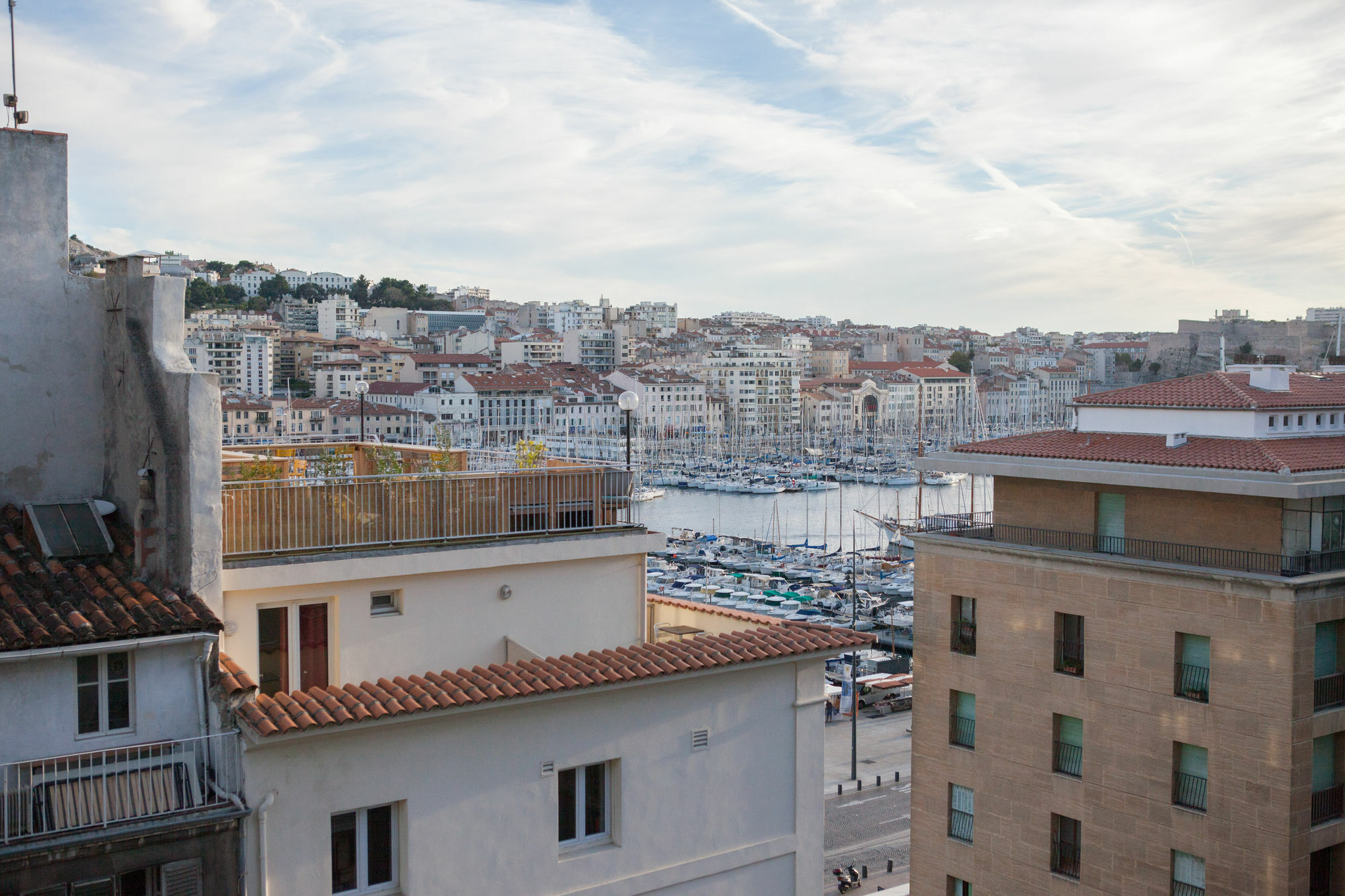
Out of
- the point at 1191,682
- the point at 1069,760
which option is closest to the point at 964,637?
the point at 1069,760

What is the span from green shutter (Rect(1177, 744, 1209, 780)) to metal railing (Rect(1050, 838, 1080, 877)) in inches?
77.7

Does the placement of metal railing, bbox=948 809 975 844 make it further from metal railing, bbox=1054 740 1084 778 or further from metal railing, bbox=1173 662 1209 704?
metal railing, bbox=1173 662 1209 704

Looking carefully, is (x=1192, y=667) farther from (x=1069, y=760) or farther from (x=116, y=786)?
(x=116, y=786)

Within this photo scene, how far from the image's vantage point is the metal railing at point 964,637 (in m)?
16.2

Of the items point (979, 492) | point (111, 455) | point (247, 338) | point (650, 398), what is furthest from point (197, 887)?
point (247, 338)

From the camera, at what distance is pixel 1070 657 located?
49.5ft

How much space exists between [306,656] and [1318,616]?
1157 cm

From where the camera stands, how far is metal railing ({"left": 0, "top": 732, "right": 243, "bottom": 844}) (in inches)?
195

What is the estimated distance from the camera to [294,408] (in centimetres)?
10112

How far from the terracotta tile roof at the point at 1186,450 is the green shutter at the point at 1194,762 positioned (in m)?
3.40

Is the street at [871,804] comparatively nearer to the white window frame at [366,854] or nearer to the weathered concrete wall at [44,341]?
the white window frame at [366,854]

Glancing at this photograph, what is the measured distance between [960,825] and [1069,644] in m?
3.26

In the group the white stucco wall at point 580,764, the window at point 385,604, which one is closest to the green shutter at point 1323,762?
the white stucco wall at point 580,764

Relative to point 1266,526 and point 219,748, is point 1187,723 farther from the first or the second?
point 219,748
